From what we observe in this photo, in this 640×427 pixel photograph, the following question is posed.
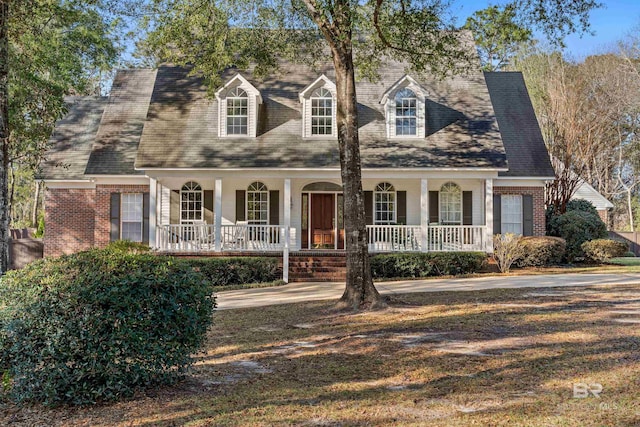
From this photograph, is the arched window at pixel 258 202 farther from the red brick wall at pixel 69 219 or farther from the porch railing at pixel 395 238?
the red brick wall at pixel 69 219

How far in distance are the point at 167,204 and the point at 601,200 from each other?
26849 millimetres

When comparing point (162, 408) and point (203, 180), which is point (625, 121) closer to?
point (203, 180)

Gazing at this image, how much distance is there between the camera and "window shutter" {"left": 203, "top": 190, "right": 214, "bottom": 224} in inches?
801

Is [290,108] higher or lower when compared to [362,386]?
higher

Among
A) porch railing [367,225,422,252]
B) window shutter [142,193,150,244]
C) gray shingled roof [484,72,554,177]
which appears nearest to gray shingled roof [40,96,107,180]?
window shutter [142,193,150,244]

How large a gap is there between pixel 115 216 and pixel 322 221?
742 centimetres

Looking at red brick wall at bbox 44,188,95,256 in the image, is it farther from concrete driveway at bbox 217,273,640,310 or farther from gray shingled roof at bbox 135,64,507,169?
concrete driveway at bbox 217,273,640,310

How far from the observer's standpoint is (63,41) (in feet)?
76.3

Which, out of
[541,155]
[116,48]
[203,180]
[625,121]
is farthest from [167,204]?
[625,121]

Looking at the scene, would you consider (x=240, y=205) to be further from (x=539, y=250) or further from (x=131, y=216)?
(x=539, y=250)

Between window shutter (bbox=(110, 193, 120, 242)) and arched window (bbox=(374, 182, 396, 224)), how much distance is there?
923 cm

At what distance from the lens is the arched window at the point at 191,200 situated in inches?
804

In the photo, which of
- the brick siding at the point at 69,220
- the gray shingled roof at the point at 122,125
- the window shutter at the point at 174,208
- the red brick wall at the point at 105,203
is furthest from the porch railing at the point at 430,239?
the brick siding at the point at 69,220

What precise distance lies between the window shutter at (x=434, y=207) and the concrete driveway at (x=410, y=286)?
13.7 feet
